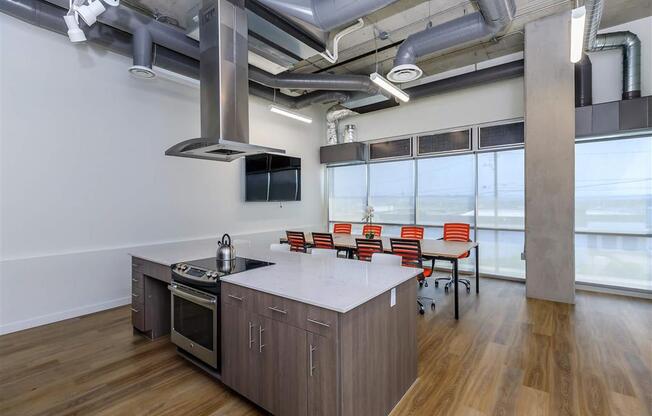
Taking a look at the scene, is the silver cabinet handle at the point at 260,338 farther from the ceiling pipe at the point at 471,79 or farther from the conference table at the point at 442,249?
the ceiling pipe at the point at 471,79

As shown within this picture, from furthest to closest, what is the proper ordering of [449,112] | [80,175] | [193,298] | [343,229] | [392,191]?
[392,191], [343,229], [449,112], [80,175], [193,298]

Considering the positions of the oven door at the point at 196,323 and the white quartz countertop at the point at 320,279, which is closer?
the white quartz countertop at the point at 320,279

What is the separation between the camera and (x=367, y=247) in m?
4.07

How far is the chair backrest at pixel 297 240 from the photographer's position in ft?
16.0

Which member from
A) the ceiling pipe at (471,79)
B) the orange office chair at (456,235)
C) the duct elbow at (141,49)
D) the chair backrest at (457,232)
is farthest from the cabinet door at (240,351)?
the ceiling pipe at (471,79)

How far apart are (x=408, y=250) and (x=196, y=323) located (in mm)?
2509

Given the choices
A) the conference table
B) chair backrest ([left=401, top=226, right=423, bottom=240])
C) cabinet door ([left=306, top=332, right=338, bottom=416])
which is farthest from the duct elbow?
chair backrest ([left=401, top=226, right=423, bottom=240])

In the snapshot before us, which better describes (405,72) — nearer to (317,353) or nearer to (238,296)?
(238,296)

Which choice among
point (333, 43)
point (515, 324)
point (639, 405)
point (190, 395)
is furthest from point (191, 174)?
point (639, 405)

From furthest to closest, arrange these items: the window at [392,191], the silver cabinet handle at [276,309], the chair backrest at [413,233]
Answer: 1. the window at [392,191]
2. the chair backrest at [413,233]
3. the silver cabinet handle at [276,309]

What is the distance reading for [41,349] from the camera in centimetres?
290

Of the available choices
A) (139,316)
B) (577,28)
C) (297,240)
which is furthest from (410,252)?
(139,316)

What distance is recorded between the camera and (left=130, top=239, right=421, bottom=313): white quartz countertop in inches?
67.8

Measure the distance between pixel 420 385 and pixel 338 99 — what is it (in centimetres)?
483
